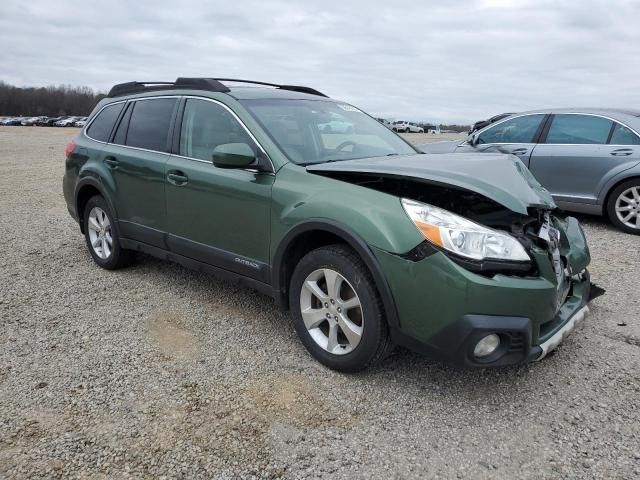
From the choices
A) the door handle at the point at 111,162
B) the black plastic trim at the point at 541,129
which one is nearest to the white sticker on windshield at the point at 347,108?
the door handle at the point at 111,162

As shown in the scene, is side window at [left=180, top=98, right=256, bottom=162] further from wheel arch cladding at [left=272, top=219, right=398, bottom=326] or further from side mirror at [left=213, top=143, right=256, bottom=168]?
wheel arch cladding at [left=272, top=219, right=398, bottom=326]

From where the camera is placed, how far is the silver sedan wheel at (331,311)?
116 inches

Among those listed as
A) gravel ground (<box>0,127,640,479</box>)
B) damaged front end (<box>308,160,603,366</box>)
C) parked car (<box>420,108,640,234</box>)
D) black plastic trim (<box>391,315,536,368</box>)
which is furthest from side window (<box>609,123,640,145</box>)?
black plastic trim (<box>391,315,536,368</box>)

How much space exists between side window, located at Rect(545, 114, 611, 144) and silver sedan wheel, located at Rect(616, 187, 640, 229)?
0.75 meters

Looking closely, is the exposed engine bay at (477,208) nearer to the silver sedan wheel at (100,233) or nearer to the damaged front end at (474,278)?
the damaged front end at (474,278)

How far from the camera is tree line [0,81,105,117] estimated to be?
321ft

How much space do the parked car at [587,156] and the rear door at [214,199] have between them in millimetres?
3107

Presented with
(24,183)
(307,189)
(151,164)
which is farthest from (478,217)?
(24,183)

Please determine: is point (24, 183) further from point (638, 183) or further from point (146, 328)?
point (638, 183)

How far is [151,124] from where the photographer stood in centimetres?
437

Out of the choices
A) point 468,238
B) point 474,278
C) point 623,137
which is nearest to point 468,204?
point 468,238

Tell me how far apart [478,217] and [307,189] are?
3.30 ft

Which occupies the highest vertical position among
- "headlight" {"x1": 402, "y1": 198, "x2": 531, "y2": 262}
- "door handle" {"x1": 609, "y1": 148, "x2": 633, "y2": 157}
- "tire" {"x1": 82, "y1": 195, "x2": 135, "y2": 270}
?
"door handle" {"x1": 609, "y1": 148, "x2": 633, "y2": 157}

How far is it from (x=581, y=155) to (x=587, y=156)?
7cm
